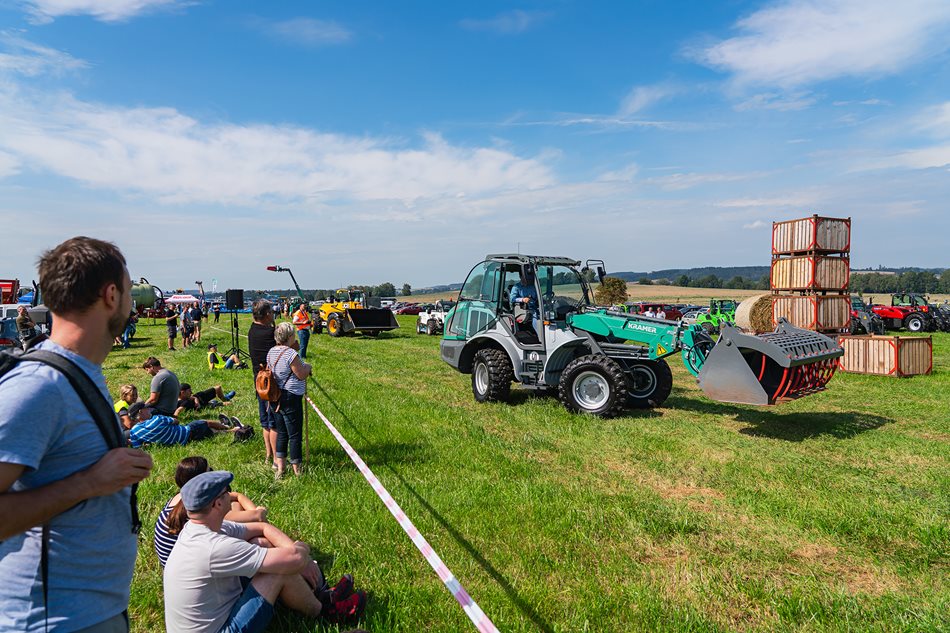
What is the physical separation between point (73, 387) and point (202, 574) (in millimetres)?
1684

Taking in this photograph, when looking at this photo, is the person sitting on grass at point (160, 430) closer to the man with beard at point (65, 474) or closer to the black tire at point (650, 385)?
the man with beard at point (65, 474)

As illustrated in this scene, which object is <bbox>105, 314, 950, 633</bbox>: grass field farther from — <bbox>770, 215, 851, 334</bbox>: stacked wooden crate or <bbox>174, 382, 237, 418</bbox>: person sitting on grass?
<bbox>770, 215, 851, 334</bbox>: stacked wooden crate

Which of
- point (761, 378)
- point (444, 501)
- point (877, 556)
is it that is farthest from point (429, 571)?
point (761, 378)

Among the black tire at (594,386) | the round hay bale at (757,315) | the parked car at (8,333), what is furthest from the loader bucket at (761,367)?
the parked car at (8,333)

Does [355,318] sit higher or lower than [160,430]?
higher

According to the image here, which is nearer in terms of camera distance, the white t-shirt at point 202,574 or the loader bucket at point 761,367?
the white t-shirt at point 202,574

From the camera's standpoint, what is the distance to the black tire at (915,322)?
2573cm

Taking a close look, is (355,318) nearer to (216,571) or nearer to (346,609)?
(346,609)

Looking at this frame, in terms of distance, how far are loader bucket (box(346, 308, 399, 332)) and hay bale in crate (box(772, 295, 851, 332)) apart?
15153mm

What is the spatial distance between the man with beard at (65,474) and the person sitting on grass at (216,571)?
1.17 meters

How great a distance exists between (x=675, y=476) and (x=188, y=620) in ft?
15.9

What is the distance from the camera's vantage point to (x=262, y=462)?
6527mm

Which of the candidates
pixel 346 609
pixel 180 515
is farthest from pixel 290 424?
pixel 346 609

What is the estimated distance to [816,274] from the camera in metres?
15.7
